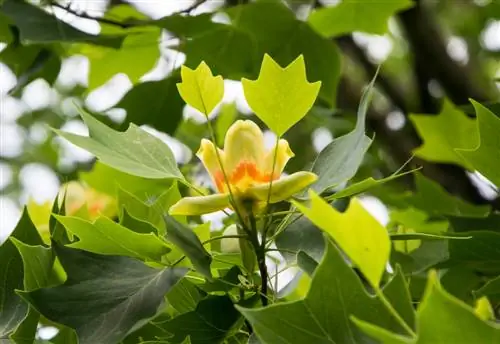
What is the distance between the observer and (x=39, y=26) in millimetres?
861

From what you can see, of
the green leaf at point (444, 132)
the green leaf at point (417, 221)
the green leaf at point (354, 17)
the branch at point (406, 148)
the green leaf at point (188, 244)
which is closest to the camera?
the green leaf at point (188, 244)

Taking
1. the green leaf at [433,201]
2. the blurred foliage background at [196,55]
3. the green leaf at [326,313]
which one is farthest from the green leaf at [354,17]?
the green leaf at [326,313]

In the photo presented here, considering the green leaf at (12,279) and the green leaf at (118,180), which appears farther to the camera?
the green leaf at (118,180)

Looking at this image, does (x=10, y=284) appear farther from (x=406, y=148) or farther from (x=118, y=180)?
(x=406, y=148)

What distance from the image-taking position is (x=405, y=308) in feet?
1.26

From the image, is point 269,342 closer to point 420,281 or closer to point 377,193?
point 420,281

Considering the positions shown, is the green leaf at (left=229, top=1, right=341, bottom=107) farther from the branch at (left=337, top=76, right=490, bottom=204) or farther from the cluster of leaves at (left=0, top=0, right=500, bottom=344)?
the branch at (left=337, top=76, right=490, bottom=204)

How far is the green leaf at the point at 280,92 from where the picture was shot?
1.52ft

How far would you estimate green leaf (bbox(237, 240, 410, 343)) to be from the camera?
1.24 feet

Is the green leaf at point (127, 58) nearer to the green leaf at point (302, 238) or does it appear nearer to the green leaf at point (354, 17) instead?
the green leaf at point (354, 17)

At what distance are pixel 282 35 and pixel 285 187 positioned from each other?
52cm

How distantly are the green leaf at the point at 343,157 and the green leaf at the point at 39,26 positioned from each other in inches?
17.2

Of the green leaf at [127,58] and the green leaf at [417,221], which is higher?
the green leaf at [127,58]

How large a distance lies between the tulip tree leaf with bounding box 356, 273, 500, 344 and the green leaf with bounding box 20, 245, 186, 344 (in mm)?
173
